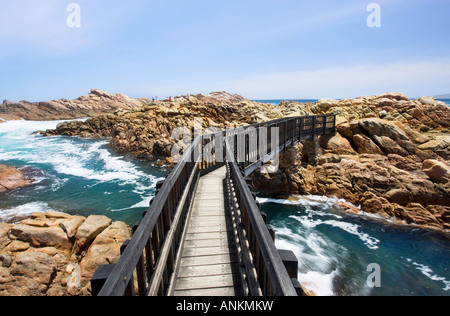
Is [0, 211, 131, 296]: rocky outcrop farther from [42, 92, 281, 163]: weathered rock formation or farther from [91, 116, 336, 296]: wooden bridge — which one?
[42, 92, 281, 163]: weathered rock formation

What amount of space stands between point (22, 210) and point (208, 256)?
617 inches

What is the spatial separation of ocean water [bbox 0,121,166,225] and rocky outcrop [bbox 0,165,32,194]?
34.4 inches

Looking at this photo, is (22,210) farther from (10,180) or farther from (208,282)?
(208,282)

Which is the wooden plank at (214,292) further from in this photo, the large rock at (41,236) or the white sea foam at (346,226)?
the white sea foam at (346,226)

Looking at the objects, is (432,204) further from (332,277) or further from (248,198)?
(248,198)

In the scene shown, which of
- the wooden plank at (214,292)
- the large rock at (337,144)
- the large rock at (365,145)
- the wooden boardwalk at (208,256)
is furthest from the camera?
the large rock at (337,144)

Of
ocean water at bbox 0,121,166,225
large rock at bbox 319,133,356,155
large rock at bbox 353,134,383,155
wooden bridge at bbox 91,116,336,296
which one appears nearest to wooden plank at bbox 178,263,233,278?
wooden bridge at bbox 91,116,336,296

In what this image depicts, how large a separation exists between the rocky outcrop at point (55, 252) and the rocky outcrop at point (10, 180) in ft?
38.7

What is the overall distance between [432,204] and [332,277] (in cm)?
871

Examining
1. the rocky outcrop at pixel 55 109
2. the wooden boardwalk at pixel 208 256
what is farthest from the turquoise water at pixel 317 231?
the rocky outcrop at pixel 55 109

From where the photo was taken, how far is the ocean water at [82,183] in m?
14.7

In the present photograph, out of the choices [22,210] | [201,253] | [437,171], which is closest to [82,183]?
[22,210]

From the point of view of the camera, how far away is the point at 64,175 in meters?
22.1

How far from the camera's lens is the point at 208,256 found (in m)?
3.98
